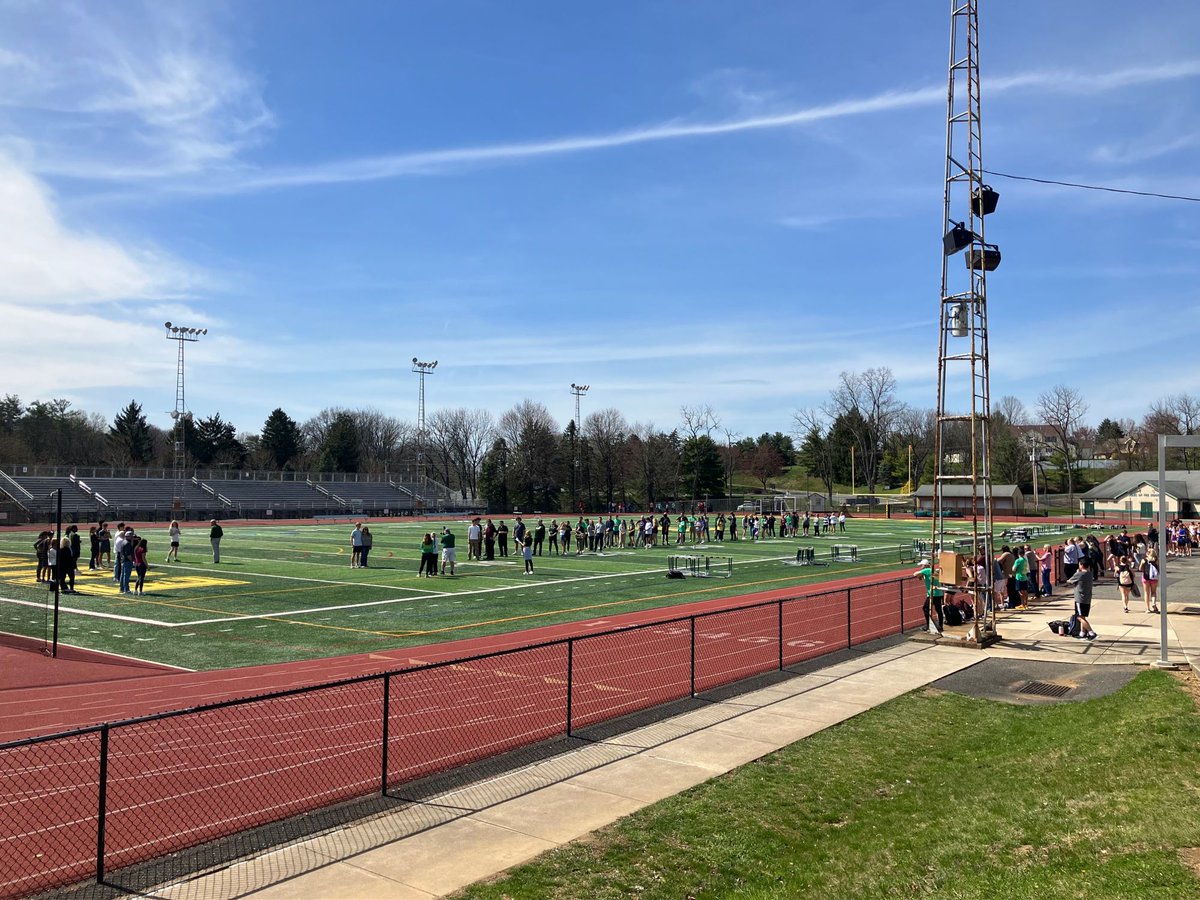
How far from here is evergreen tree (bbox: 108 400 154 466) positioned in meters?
114

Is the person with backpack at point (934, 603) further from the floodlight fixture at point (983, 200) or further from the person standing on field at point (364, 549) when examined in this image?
the person standing on field at point (364, 549)

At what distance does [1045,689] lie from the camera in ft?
43.9

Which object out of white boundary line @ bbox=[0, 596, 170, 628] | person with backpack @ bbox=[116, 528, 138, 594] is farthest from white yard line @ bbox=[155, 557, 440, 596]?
white boundary line @ bbox=[0, 596, 170, 628]

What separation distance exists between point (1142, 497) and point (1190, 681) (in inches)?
3277

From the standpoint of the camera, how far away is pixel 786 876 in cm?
651

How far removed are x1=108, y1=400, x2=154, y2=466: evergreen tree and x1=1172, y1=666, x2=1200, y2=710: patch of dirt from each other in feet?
401

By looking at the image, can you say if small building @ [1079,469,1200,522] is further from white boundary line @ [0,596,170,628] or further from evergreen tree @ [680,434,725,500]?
white boundary line @ [0,596,170,628]

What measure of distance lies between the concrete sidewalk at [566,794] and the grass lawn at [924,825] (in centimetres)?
36

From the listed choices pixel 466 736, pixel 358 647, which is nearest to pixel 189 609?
pixel 358 647

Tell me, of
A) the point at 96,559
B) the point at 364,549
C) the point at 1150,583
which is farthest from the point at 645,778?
the point at 96,559

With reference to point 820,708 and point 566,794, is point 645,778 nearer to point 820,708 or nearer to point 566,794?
point 566,794

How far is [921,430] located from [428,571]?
404 ft

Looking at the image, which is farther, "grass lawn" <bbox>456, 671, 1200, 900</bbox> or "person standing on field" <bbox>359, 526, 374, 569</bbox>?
"person standing on field" <bbox>359, 526, 374, 569</bbox>

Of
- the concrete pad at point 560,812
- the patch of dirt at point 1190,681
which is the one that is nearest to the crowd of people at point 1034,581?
the patch of dirt at point 1190,681
